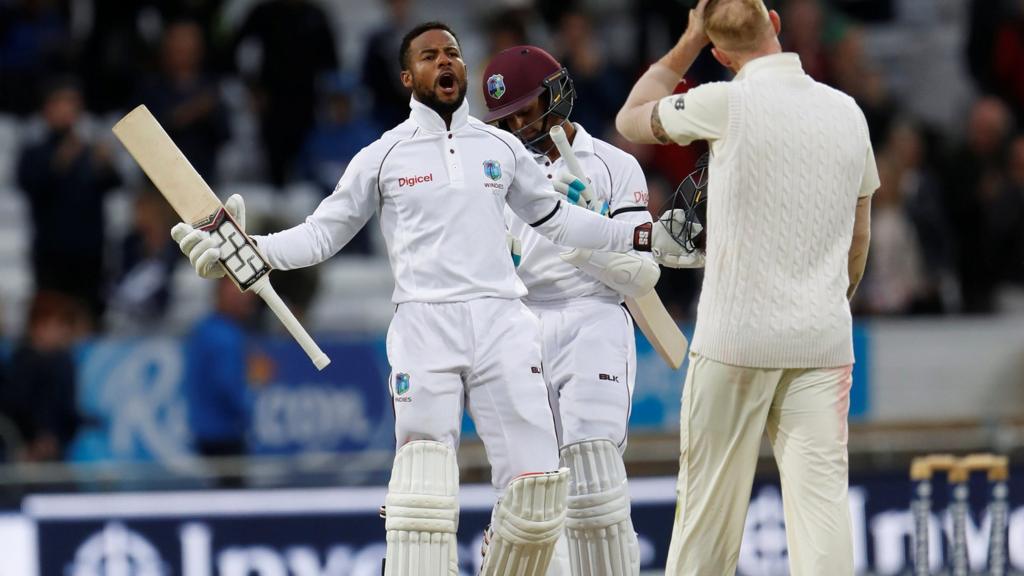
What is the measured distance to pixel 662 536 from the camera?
898cm

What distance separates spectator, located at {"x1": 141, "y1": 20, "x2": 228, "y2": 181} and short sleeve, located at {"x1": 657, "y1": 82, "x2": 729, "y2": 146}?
6.45 metres

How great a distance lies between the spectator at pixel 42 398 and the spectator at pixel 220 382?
0.70 m

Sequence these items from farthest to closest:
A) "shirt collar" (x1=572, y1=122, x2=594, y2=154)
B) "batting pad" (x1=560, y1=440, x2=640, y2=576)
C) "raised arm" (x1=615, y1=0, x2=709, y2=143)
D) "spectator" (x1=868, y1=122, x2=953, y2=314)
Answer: "spectator" (x1=868, y1=122, x2=953, y2=314) → "shirt collar" (x1=572, y1=122, x2=594, y2=154) → "batting pad" (x1=560, y1=440, x2=640, y2=576) → "raised arm" (x1=615, y1=0, x2=709, y2=143)

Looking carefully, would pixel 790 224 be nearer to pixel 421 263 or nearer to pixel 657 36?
pixel 421 263

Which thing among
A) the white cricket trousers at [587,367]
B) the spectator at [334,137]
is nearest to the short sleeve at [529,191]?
the white cricket trousers at [587,367]

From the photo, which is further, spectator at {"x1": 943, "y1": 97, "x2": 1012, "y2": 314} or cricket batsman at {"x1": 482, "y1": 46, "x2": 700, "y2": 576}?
spectator at {"x1": 943, "y1": 97, "x2": 1012, "y2": 314}

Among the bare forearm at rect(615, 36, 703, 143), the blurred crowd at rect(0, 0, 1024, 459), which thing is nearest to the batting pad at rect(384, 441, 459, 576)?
the bare forearm at rect(615, 36, 703, 143)

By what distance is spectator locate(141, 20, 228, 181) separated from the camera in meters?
11.6

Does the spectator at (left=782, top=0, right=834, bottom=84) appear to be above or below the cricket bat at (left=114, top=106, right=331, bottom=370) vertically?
above

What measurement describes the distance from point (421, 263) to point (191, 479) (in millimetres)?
3378

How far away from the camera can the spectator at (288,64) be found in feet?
39.6

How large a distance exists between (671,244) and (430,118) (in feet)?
2.93

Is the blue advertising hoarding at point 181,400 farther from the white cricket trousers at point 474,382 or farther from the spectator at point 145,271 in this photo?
the white cricket trousers at point 474,382

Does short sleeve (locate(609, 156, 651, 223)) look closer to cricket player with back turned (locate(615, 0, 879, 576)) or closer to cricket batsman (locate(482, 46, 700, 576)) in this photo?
cricket batsman (locate(482, 46, 700, 576))
